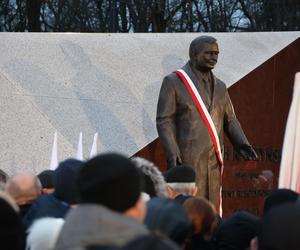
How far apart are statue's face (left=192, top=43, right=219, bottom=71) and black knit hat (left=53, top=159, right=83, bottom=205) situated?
138 inches

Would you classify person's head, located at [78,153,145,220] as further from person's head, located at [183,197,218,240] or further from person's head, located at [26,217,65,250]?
person's head, located at [183,197,218,240]

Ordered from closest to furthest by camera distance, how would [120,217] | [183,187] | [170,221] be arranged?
[120,217], [170,221], [183,187]

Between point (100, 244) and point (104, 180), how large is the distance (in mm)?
228

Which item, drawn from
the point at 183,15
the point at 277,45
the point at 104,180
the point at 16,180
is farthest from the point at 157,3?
the point at 104,180

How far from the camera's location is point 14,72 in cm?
1008

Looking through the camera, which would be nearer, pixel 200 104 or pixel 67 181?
pixel 67 181

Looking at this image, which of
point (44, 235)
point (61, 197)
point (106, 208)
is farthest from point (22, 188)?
point (106, 208)

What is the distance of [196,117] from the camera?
8.05 m

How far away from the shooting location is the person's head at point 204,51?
793cm

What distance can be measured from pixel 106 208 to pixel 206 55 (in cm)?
489

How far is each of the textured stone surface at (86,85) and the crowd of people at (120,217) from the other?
4.22 m

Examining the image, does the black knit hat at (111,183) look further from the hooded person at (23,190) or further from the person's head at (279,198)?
the hooded person at (23,190)

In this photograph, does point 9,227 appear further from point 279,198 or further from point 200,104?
point 200,104

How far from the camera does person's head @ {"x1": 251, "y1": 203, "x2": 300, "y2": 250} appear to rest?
3277mm
